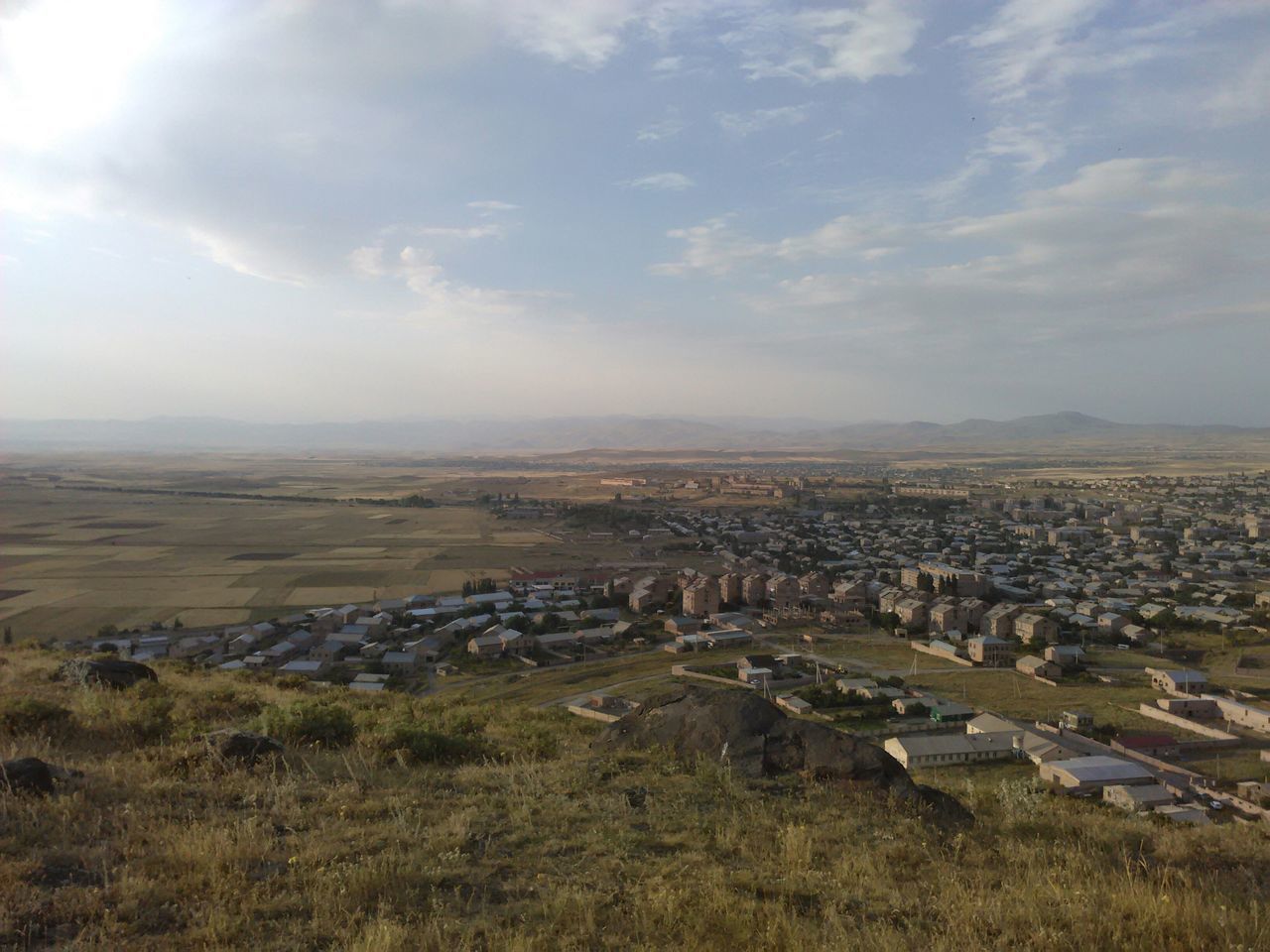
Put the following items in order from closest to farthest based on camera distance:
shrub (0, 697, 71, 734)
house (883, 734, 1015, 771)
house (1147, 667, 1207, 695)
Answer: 1. shrub (0, 697, 71, 734)
2. house (883, 734, 1015, 771)
3. house (1147, 667, 1207, 695)

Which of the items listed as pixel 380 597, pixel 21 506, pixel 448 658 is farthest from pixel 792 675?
pixel 21 506

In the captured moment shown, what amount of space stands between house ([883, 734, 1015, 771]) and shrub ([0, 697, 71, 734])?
563 inches

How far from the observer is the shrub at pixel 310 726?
23.9 feet

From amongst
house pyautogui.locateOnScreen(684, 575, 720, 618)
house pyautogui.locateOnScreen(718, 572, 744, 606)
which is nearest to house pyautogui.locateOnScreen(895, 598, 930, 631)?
house pyautogui.locateOnScreen(718, 572, 744, 606)

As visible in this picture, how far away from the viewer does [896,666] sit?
24.9 m

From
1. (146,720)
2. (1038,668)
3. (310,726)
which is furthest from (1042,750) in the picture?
(146,720)

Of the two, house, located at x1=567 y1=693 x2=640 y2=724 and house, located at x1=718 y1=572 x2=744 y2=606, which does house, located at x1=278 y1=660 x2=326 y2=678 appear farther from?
house, located at x1=718 y1=572 x2=744 y2=606

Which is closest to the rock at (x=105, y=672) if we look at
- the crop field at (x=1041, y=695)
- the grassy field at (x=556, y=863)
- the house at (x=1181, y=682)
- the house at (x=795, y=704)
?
the grassy field at (x=556, y=863)

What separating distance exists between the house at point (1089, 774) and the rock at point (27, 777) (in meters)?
15.1

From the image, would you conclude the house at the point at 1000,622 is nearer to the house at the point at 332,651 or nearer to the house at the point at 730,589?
the house at the point at 730,589

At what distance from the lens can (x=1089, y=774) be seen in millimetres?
12992

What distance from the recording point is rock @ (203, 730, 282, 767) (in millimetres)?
6086

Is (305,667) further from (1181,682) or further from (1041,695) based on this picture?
(1181,682)

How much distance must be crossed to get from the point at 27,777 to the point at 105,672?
24.0 ft
